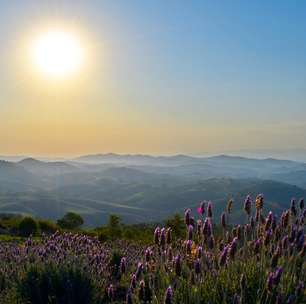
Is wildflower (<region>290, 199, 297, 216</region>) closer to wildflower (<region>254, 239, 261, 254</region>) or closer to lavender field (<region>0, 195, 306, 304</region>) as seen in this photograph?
lavender field (<region>0, 195, 306, 304</region>)

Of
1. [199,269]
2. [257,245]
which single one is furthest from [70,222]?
[199,269]

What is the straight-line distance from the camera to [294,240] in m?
5.12

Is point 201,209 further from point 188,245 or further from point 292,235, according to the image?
point 292,235

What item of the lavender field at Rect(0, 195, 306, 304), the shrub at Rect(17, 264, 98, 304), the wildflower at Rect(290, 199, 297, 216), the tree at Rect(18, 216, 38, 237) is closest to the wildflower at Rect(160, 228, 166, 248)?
the lavender field at Rect(0, 195, 306, 304)

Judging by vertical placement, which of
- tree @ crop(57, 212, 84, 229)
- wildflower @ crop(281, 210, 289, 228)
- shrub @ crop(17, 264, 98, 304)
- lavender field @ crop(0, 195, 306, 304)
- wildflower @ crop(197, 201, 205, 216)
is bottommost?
tree @ crop(57, 212, 84, 229)

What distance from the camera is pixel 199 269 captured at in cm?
454

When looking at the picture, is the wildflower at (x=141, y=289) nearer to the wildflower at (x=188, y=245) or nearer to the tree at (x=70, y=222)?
the wildflower at (x=188, y=245)

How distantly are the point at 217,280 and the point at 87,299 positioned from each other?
7.67 ft

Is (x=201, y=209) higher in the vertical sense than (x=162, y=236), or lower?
higher

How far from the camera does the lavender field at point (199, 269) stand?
15.2 feet

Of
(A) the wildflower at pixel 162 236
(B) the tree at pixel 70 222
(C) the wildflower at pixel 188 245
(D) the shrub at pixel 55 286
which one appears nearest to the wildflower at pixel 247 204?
(C) the wildflower at pixel 188 245

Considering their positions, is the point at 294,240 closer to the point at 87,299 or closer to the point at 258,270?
the point at 258,270

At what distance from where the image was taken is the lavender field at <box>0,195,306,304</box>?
15.2 ft

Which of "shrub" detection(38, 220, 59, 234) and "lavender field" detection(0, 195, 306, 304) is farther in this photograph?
"shrub" detection(38, 220, 59, 234)
